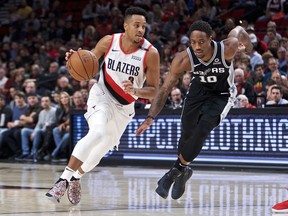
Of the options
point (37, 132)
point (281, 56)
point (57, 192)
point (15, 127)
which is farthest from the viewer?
point (15, 127)

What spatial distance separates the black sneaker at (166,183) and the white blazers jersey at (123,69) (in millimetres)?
864

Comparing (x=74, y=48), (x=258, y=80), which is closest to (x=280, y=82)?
(x=258, y=80)

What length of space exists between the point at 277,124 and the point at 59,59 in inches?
315

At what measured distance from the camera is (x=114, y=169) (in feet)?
42.3

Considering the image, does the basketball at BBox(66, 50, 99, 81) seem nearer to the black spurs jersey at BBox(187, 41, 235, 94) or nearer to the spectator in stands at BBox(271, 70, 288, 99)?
the black spurs jersey at BBox(187, 41, 235, 94)

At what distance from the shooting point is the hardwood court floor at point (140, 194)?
23.0 feet

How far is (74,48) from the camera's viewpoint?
61.8 feet

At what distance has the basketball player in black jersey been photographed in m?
7.47

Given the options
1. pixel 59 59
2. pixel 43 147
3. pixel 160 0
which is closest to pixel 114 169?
pixel 43 147

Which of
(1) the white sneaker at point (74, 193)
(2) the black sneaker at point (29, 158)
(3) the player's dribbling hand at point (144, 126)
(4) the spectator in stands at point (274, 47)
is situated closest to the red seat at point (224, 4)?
(4) the spectator in stands at point (274, 47)

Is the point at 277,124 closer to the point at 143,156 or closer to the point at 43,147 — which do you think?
the point at 143,156

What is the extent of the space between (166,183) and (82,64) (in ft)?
4.79

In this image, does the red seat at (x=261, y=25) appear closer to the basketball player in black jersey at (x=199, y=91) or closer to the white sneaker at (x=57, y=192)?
the basketball player in black jersey at (x=199, y=91)

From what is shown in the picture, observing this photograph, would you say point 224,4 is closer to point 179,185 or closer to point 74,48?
point 74,48
